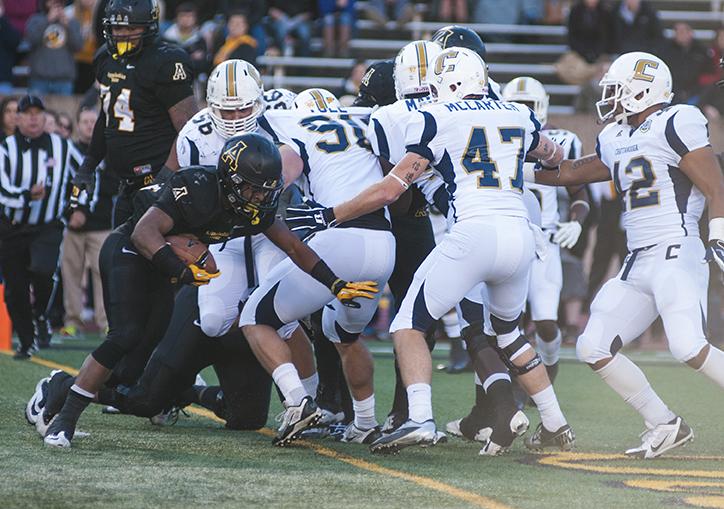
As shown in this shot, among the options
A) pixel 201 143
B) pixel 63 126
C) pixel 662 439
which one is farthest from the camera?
pixel 63 126

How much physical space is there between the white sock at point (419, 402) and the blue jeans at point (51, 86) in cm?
848

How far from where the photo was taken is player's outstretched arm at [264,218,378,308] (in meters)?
5.26

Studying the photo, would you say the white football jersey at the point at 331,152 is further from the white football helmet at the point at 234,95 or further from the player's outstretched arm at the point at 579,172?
the player's outstretched arm at the point at 579,172

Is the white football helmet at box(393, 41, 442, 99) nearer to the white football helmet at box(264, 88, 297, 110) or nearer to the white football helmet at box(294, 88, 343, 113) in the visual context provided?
the white football helmet at box(294, 88, 343, 113)

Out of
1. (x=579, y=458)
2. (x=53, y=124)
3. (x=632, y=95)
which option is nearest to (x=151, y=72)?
(x=632, y=95)

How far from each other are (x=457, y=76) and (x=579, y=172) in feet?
2.98

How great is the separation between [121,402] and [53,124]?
5069 mm

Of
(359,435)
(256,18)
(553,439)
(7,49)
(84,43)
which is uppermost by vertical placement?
(553,439)

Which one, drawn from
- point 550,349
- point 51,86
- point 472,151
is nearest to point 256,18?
point 51,86

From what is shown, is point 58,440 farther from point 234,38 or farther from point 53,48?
point 53,48

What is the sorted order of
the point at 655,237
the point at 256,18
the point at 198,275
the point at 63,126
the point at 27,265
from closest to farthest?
the point at 198,275 → the point at 655,237 → the point at 27,265 → the point at 63,126 → the point at 256,18

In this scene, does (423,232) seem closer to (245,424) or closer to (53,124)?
(245,424)

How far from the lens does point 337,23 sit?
1399 centimetres

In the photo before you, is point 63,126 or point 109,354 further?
point 63,126
